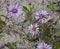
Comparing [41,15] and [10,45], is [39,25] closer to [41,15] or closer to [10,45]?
[41,15]

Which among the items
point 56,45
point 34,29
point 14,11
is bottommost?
point 56,45

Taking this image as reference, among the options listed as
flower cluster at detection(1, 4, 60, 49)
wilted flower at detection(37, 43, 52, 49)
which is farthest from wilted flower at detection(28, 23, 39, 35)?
wilted flower at detection(37, 43, 52, 49)

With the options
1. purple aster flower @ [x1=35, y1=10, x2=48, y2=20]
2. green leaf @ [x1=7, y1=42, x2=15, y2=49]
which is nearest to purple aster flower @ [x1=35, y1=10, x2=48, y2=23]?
purple aster flower @ [x1=35, y1=10, x2=48, y2=20]

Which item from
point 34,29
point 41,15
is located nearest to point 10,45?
point 34,29

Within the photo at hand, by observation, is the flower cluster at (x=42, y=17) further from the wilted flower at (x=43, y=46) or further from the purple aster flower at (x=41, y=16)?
the wilted flower at (x=43, y=46)

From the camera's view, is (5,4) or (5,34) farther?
(5,4)

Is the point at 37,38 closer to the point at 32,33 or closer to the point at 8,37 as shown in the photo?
the point at 32,33

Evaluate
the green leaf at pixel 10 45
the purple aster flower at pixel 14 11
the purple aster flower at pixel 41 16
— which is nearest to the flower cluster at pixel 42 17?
the purple aster flower at pixel 41 16

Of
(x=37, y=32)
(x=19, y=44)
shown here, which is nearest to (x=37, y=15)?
(x=37, y=32)

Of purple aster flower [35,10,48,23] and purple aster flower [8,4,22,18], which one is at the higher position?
purple aster flower [8,4,22,18]

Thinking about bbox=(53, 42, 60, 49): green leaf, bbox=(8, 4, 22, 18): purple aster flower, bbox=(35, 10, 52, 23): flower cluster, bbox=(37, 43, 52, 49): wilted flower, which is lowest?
bbox=(53, 42, 60, 49): green leaf

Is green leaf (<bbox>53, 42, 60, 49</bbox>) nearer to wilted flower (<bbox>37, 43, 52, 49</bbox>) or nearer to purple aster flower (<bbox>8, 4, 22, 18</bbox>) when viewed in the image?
wilted flower (<bbox>37, 43, 52, 49</bbox>)
